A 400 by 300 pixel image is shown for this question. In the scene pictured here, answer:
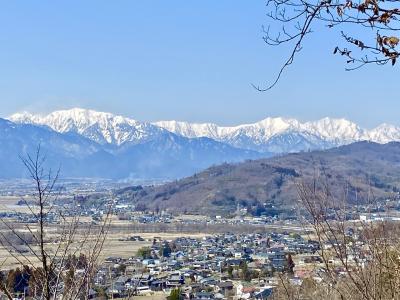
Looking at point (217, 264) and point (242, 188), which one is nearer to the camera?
point (217, 264)

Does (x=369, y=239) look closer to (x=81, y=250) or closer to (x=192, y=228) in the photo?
(x=81, y=250)

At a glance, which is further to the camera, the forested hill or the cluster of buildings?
the forested hill

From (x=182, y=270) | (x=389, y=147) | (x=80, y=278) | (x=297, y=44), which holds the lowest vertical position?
(x=182, y=270)

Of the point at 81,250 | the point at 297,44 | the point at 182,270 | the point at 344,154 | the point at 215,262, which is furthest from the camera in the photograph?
the point at 344,154

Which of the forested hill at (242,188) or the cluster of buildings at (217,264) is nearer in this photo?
the cluster of buildings at (217,264)

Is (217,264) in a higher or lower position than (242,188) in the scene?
lower

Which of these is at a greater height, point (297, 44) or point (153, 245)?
point (297, 44)

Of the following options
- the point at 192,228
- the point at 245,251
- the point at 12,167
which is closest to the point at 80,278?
the point at 245,251

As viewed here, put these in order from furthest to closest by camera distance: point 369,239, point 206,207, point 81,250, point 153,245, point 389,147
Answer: point 389,147 < point 206,207 < point 153,245 < point 369,239 < point 81,250

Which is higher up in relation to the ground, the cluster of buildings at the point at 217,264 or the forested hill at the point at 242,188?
the forested hill at the point at 242,188

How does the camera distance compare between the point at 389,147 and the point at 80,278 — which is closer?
the point at 80,278

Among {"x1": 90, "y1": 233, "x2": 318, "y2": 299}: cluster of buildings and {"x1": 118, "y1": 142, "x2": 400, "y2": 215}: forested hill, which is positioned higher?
{"x1": 118, "y1": 142, "x2": 400, "y2": 215}: forested hill
